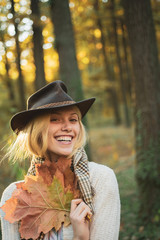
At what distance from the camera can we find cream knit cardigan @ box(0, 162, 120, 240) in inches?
74.1

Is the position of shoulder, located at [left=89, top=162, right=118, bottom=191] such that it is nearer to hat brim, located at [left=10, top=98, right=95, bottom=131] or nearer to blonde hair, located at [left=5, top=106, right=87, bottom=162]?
blonde hair, located at [left=5, top=106, right=87, bottom=162]

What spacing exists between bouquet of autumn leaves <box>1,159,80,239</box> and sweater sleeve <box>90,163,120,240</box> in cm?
18

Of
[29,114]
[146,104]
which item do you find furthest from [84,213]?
[146,104]

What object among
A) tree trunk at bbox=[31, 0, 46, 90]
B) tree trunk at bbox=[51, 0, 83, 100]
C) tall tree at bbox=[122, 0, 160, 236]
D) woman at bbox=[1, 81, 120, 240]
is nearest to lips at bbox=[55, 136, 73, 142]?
woman at bbox=[1, 81, 120, 240]

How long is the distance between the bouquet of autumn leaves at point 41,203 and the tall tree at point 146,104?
2.98m

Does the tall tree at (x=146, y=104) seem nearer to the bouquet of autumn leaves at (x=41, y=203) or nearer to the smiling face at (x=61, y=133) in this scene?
the smiling face at (x=61, y=133)

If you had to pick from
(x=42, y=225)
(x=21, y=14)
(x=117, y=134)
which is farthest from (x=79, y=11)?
(x=42, y=225)

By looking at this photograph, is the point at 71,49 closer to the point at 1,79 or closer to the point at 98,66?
the point at 1,79

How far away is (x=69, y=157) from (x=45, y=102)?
541mm

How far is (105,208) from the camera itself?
192 centimetres

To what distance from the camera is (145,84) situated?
472 cm

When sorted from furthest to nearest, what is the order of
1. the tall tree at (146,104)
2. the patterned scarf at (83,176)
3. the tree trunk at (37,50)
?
1. the tree trunk at (37,50)
2. the tall tree at (146,104)
3. the patterned scarf at (83,176)

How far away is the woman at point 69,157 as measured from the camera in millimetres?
1880

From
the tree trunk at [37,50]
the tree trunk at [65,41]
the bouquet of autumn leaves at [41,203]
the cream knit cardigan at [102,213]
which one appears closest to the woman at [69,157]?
the cream knit cardigan at [102,213]
